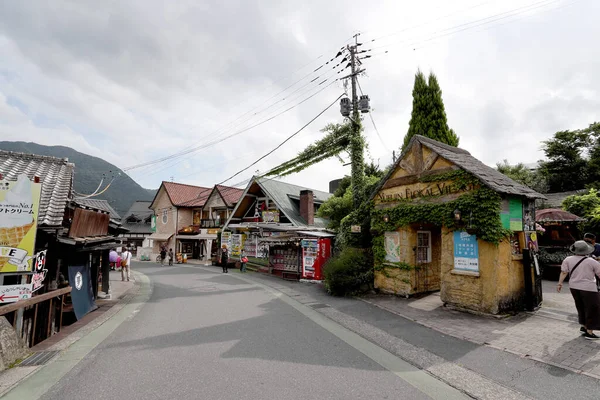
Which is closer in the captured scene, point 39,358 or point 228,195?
point 39,358

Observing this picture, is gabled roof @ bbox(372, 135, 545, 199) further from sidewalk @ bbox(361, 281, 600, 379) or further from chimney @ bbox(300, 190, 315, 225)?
chimney @ bbox(300, 190, 315, 225)

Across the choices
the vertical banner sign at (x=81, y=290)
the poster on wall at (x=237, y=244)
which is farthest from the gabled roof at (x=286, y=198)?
the vertical banner sign at (x=81, y=290)

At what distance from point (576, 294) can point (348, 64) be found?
13.0 metres

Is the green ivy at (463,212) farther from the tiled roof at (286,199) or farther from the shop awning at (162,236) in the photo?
the shop awning at (162,236)

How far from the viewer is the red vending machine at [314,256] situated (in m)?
15.8

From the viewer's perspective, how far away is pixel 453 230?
886cm

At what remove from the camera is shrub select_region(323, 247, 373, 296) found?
11414 mm

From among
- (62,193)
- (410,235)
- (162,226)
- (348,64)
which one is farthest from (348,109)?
(162,226)

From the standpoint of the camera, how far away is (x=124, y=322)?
840 cm

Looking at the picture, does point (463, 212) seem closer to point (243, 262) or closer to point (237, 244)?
point (243, 262)

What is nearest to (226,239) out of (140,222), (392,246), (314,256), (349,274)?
(314,256)

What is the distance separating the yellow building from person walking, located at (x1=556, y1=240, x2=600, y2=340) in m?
1.66

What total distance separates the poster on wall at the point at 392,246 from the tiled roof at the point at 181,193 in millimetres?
28850

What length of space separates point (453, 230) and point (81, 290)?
11343mm
